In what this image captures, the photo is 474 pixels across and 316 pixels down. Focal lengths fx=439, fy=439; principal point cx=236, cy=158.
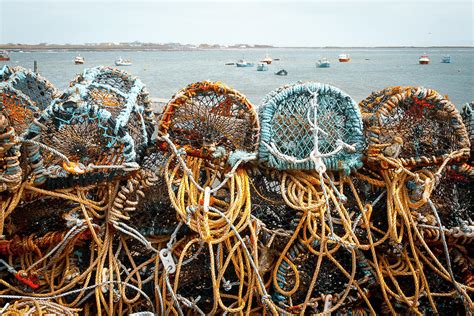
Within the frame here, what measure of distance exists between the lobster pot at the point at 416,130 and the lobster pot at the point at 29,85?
2.21m

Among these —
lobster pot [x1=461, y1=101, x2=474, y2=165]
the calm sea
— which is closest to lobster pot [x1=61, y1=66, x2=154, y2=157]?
lobster pot [x1=461, y1=101, x2=474, y2=165]

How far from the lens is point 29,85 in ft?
10.1

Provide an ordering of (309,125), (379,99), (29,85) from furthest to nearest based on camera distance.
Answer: (29,85) < (379,99) < (309,125)

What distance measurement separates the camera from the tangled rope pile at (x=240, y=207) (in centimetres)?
223

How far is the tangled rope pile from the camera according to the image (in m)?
2.23

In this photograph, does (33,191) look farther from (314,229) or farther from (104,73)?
(314,229)

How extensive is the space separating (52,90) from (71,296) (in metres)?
1.58

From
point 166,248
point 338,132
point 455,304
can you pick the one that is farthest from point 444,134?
point 166,248

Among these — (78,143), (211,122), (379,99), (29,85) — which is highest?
(29,85)

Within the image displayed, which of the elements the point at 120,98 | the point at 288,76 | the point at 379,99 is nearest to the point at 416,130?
the point at 379,99

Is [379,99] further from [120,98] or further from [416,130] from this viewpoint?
[120,98]

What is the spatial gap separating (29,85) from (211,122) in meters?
1.46

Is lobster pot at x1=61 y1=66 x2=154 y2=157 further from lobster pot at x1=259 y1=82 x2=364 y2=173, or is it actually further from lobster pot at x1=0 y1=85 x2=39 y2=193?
lobster pot at x1=259 y1=82 x2=364 y2=173

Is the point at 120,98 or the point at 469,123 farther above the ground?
the point at 120,98
